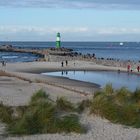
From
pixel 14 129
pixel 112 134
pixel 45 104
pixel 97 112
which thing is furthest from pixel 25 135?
pixel 97 112

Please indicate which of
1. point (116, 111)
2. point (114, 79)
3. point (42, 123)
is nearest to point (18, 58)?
point (114, 79)

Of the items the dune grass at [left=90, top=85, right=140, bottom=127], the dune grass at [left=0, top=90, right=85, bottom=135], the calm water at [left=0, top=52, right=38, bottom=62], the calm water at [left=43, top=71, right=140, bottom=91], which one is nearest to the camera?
the dune grass at [left=0, top=90, right=85, bottom=135]

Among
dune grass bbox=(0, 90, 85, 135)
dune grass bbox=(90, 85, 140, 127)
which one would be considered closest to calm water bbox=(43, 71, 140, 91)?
dune grass bbox=(90, 85, 140, 127)

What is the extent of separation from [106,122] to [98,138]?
2.07 m

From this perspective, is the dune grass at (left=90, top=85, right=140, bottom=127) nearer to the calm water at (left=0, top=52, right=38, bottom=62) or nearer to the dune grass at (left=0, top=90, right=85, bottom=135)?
the dune grass at (left=0, top=90, right=85, bottom=135)

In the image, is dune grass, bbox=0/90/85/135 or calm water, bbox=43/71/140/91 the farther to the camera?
calm water, bbox=43/71/140/91

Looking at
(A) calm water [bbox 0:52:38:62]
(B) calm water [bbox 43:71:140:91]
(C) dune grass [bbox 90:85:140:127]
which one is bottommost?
(A) calm water [bbox 0:52:38:62]

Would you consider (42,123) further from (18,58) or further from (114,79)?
(18,58)

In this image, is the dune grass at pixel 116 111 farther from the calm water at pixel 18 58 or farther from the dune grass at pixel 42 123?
the calm water at pixel 18 58

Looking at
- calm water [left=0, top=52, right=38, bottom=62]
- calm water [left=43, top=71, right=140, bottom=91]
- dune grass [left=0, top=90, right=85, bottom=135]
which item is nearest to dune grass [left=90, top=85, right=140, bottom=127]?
dune grass [left=0, top=90, right=85, bottom=135]

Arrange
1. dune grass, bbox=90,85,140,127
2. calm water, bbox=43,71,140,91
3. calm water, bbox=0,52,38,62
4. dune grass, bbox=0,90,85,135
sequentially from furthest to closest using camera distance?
calm water, bbox=0,52,38,62, calm water, bbox=43,71,140,91, dune grass, bbox=90,85,140,127, dune grass, bbox=0,90,85,135

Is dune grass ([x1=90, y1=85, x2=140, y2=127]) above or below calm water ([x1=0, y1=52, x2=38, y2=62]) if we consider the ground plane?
above

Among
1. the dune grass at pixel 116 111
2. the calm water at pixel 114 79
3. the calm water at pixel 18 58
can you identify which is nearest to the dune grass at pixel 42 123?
the dune grass at pixel 116 111

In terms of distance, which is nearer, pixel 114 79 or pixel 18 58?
pixel 114 79
